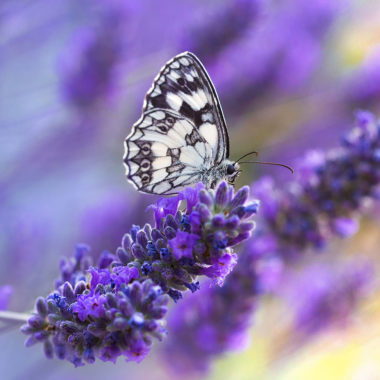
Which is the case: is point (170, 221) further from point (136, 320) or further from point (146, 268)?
point (136, 320)

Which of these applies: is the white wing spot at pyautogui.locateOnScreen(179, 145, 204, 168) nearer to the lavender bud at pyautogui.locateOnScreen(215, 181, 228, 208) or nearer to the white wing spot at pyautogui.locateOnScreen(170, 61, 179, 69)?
the white wing spot at pyautogui.locateOnScreen(170, 61, 179, 69)

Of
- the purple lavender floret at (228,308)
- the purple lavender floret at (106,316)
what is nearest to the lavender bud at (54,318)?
the purple lavender floret at (106,316)

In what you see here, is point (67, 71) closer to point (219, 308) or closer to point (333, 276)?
point (219, 308)

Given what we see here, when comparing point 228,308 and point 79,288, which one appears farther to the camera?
point 228,308

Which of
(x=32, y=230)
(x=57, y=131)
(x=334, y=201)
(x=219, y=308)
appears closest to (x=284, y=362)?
(x=219, y=308)

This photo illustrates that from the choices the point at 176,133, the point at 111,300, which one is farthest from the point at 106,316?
the point at 176,133

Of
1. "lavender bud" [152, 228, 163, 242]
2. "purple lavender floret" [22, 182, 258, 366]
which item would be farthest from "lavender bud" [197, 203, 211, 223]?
"lavender bud" [152, 228, 163, 242]
